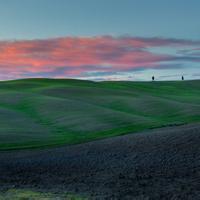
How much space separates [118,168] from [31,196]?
20.2 feet

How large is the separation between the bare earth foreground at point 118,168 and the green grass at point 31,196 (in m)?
0.77

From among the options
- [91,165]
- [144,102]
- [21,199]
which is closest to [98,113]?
[144,102]

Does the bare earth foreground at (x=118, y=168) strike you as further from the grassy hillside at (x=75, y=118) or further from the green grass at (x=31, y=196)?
the grassy hillside at (x=75, y=118)

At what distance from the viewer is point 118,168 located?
924 inches

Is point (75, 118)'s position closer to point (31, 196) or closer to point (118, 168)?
point (118, 168)

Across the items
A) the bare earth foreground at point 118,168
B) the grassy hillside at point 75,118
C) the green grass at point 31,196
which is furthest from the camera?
the grassy hillside at point 75,118

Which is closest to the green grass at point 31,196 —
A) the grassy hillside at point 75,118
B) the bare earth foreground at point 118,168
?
the bare earth foreground at point 118,168

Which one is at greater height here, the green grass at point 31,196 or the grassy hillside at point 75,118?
the grassy hillside at point 75,118

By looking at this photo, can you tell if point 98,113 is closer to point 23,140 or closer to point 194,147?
point 23,140

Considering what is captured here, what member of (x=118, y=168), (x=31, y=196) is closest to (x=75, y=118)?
(x=118, y=168)

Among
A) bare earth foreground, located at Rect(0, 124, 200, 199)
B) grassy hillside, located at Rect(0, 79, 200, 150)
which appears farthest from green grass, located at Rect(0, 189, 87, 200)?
grassy hillside, located at Rect(0, 79, 200, 150)

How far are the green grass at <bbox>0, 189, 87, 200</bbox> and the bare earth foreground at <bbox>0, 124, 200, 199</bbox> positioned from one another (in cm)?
77

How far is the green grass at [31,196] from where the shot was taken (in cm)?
1820

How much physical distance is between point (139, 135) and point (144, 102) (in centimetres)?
2675
